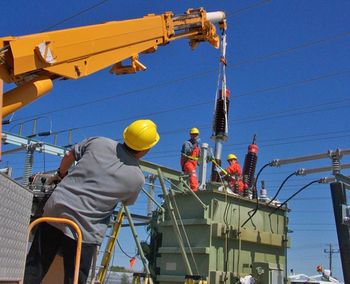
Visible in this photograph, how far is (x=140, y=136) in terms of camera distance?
13.4 ft

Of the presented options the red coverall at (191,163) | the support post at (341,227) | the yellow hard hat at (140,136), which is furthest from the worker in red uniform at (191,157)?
the yellow hard hat at (140,136)

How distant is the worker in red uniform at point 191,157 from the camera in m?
Result: 10.5

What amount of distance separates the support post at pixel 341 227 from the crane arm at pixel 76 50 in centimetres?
410

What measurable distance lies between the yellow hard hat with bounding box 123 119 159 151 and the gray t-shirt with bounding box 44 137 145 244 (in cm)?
10

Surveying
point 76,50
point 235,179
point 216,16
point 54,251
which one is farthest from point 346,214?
point 216,16

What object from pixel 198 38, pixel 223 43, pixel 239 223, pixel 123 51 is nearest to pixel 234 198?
pixel 239 223

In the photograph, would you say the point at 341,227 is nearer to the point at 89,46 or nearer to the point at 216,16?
the point at 89,46

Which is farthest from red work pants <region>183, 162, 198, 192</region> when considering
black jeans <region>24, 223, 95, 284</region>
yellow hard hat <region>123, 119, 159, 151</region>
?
black jeans <region>24, 223, 95, 284</region>

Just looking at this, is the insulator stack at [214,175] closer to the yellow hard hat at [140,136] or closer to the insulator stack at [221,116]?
the insulator stack at [221,116]

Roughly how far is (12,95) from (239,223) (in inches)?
176

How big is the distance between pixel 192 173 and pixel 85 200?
7.02 metres

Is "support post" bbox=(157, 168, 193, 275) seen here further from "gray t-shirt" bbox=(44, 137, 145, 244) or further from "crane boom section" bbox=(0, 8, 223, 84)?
"gray t-shirt" bbox=(44, 137, 145, 244)

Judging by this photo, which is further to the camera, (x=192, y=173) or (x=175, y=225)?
(x=192, y=173)

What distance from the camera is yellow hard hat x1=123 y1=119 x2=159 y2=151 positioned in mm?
4094
